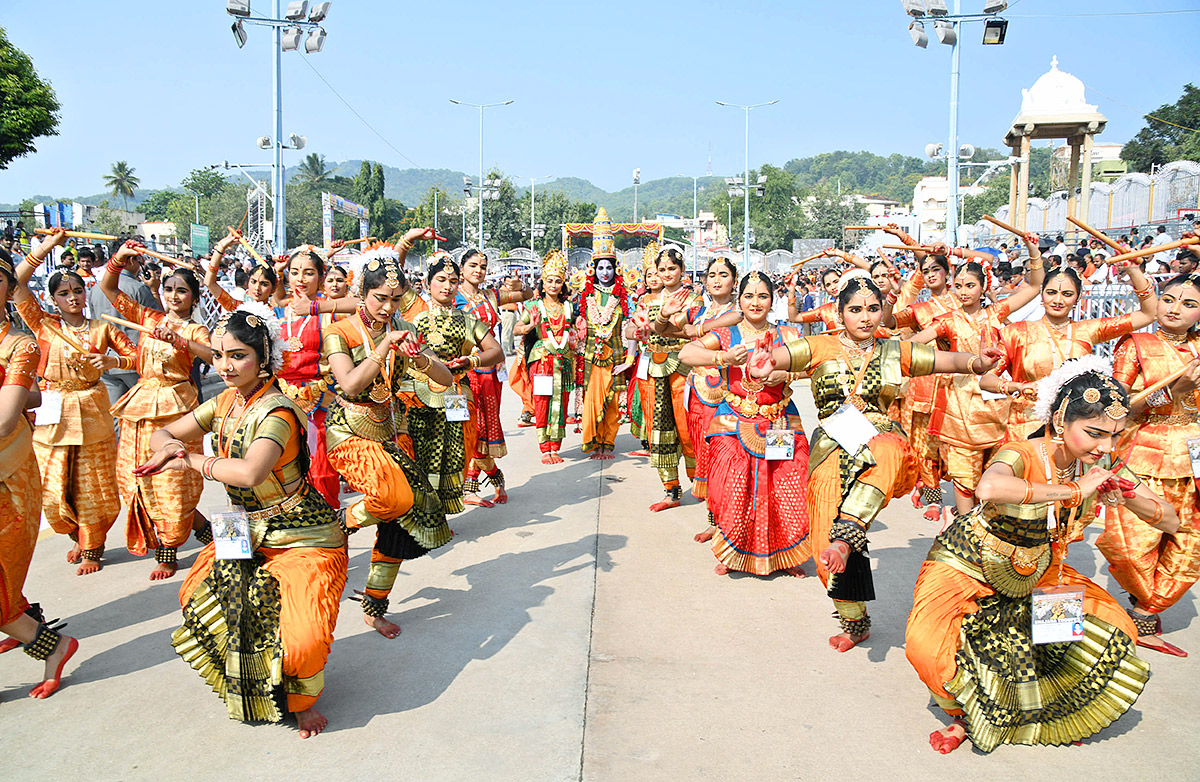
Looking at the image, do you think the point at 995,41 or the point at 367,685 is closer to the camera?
the point at 367,685

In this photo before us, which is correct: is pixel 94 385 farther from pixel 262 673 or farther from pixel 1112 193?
pixel 1112 193

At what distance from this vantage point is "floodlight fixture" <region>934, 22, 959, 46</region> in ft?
51.2

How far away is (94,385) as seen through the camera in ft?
18.2

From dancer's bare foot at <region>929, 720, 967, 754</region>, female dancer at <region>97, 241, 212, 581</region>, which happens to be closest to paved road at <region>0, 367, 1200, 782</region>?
dancer's bare foot at <region>929, 720, 967, 754</region>

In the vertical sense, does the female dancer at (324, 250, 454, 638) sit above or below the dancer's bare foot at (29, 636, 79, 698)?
above

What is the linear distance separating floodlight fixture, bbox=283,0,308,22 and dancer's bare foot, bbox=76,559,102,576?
1377 centimetres

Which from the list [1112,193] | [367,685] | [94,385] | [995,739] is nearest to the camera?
[995,739]

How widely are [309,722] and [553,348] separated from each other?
18.9 ft

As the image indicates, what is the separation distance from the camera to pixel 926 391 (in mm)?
6734

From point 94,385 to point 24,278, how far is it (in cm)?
92

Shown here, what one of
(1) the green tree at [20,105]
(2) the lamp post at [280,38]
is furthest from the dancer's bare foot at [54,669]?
(1) the green tree at [20,105]

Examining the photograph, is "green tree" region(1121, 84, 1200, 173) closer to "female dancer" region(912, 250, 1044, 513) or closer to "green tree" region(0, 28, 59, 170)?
"female dancer" region(912, 250, 1044, 513)

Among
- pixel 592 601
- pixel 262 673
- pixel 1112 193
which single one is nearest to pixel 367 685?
pixel 262 673

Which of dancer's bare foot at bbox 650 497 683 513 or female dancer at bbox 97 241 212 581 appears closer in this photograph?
female dancer at bbox 97 241 212 581
